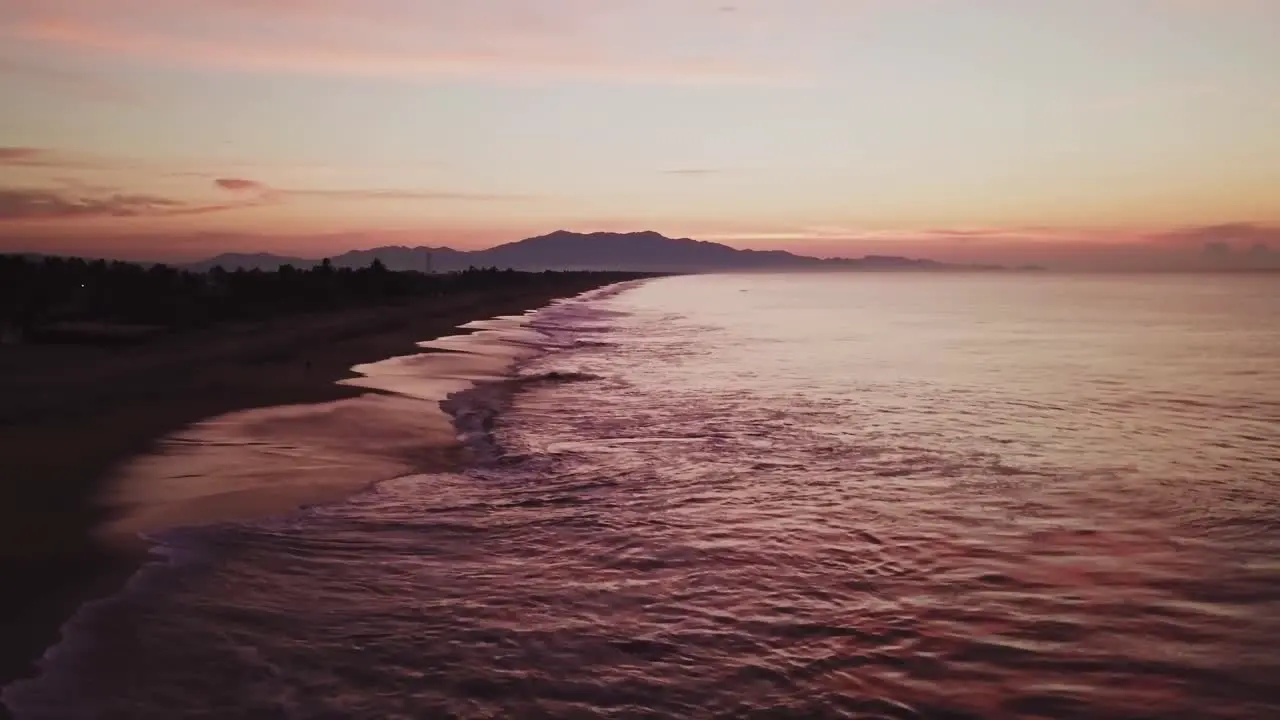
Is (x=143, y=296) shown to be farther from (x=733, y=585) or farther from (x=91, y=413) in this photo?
(x=733, y=585)

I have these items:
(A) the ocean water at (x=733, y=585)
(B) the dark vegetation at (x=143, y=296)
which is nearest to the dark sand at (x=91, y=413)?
(A) the ocean water at (x=733, y=585)

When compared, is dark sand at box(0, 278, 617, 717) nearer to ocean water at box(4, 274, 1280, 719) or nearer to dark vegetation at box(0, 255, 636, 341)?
ocean water at box(4, 274, 1280, 719)

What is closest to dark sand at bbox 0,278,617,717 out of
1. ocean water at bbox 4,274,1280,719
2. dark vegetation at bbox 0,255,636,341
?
ocean water at bbox 4,274,1280,719

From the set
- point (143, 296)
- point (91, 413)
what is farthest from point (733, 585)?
point (143, 296)

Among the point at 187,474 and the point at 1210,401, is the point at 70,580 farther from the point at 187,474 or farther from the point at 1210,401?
the point at 1210,401

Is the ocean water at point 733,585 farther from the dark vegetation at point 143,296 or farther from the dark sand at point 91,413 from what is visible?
the dark vegetation at point 143,296
